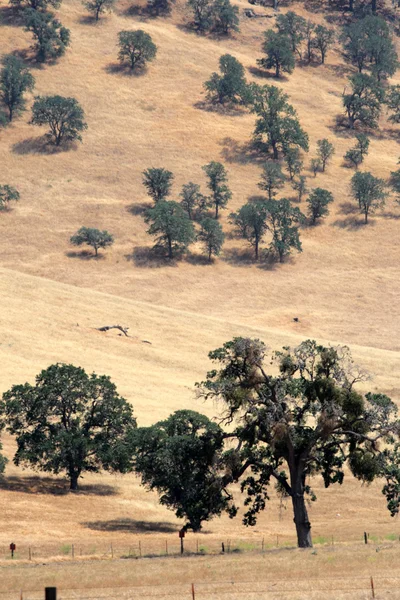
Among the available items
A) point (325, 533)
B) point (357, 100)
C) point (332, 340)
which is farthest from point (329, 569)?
Answer: point (357, 100)

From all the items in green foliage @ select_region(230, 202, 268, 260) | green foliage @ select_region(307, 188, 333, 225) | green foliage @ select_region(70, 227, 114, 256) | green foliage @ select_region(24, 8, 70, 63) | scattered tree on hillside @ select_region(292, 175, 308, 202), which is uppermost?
green foliage @ select_region(24, 8, 70, 63)

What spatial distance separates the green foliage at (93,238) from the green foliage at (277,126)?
44203 millimetres

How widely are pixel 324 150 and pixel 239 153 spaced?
14425 mm

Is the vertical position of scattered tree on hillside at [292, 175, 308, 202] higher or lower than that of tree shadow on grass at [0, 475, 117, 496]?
higher

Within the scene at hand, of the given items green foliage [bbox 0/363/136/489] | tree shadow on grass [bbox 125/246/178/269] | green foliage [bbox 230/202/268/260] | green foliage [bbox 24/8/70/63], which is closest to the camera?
green foliage [bbox 0/363/136/489]

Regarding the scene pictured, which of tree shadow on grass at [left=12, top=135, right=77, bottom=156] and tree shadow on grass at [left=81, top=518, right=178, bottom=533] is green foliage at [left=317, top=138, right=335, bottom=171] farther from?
tree shadow on grass at [left=81, top=518, right=178, bottom=533]

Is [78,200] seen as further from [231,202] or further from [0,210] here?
[231,202]

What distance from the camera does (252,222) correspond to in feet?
499

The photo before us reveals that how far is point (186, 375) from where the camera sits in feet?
302

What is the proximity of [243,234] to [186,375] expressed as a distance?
6680 centimetres

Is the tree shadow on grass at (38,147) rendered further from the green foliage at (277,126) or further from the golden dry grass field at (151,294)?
the green foliage at (277,126)

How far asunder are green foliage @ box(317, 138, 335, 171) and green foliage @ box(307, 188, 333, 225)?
15302mm

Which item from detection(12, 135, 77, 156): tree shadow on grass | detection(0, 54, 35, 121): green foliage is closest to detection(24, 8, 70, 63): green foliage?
detection(0, 54, 35, 121): green foliage

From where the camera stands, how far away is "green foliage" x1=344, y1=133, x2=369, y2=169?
589 feet
